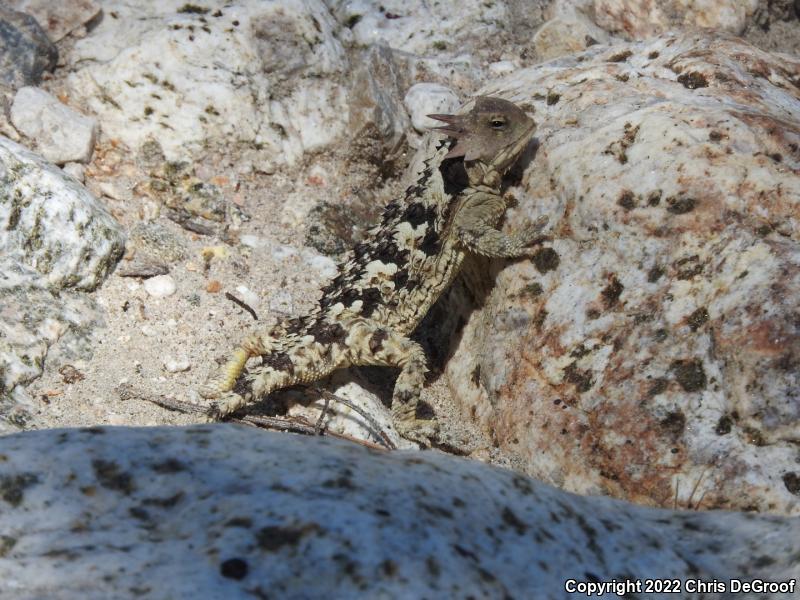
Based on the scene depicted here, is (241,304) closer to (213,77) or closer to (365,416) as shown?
(365,416)

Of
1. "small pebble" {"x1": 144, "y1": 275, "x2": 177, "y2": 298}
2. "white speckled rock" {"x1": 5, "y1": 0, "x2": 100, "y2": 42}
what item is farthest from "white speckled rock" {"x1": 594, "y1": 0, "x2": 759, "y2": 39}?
"small pebble" {"x1": 144, "y1": 275, "x2": 177, "y2": 298}

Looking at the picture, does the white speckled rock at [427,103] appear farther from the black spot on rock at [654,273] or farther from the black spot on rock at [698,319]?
the black spot on rock at [698,319]

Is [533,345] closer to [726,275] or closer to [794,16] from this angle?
[726,275]

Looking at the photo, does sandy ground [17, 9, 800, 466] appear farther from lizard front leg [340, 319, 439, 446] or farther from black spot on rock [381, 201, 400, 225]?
black spot on rock [381, 201, 400, 225]

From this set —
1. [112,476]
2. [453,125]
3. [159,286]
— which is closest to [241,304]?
[159,286]

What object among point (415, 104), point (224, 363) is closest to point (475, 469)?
→ point (224, 363)
